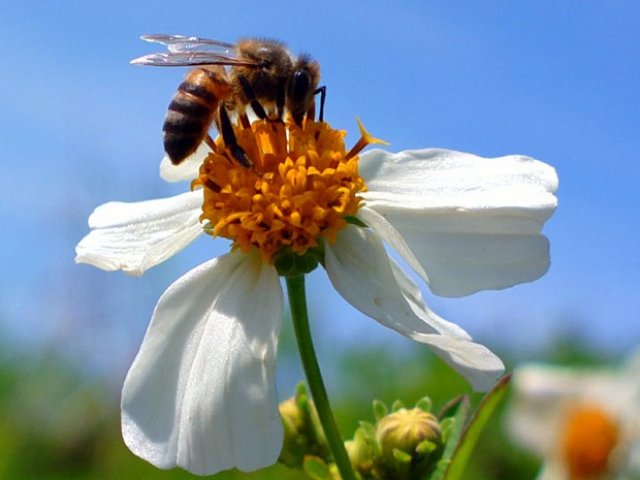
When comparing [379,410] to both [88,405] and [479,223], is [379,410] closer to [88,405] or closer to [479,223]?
[479,223]

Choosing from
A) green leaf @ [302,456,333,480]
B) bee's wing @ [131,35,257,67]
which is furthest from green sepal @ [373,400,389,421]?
bee's wing @ [131,35,257,67]

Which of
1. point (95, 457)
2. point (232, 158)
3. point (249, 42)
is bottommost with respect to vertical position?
point (95, 457)

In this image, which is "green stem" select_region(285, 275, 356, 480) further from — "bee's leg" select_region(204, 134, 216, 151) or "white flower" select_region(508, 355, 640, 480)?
"white flower" select_region(508, 355, 640, 480)

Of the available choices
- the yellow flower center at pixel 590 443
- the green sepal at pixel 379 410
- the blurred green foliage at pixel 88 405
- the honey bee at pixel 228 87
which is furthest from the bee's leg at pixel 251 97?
the blurred green foliage at pixel 88 405

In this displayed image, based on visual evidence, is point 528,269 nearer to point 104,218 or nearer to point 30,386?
point 104,218

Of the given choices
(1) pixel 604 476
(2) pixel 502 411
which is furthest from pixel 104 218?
(2) pixel 502 411

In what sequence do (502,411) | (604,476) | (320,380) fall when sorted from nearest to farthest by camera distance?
(320,380), (604,476), (502,411)

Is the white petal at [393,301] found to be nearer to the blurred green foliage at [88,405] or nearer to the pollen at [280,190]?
the pollen at [280,190]
